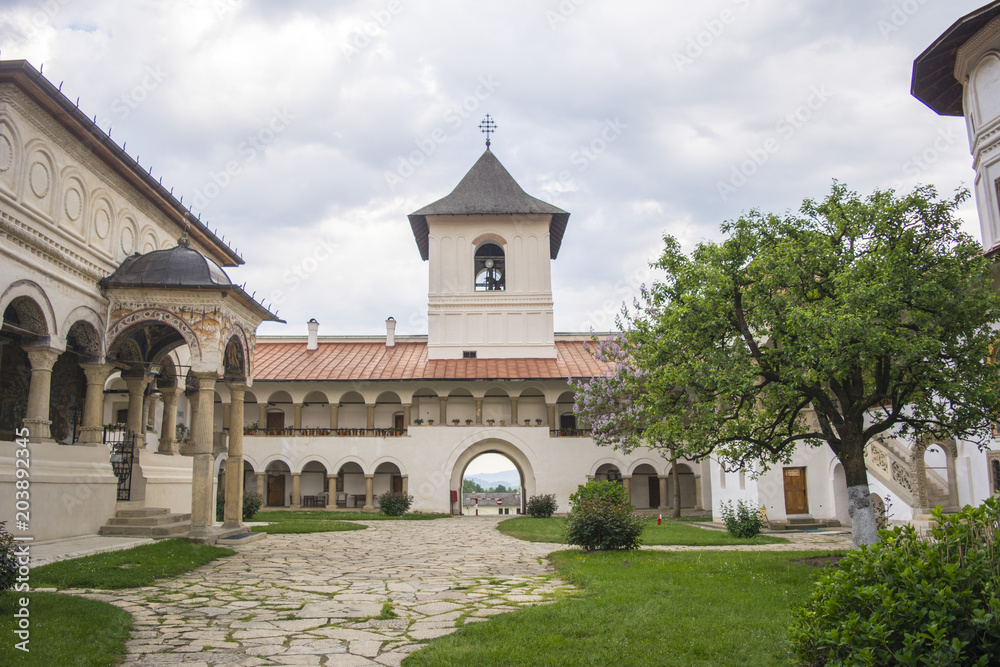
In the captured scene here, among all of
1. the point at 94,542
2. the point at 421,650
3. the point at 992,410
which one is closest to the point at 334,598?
the point at 421,650

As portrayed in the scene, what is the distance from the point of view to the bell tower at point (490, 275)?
30031 mm

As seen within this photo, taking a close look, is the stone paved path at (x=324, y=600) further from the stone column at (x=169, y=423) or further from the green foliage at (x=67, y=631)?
the stone column at (x=169, y=423)

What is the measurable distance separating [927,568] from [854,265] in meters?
6.91

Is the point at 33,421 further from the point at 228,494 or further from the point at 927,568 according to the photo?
the point at 927,568

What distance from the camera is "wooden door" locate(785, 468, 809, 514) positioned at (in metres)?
18.9

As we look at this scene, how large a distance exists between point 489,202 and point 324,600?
24853mm

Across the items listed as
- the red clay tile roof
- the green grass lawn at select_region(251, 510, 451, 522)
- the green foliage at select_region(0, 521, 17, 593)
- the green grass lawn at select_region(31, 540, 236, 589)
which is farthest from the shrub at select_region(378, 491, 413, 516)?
the green foliage at select_region(0, 521, 17, 593)

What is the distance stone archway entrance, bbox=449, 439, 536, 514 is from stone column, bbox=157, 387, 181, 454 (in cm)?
1236

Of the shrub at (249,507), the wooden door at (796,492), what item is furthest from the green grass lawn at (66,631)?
Answer: the wooden door at (796,492)

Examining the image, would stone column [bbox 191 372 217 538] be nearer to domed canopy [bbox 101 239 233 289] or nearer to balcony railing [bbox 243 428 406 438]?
domed canopy [bbox 101 239 233 289]

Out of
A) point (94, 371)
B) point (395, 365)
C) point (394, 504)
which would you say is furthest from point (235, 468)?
point (395, 365)

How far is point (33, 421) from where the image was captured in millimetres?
11750

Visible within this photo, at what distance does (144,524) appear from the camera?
507 inches

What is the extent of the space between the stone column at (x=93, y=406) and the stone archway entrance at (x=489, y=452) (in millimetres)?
15307
